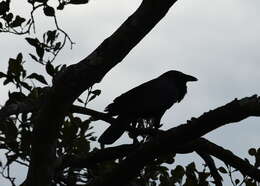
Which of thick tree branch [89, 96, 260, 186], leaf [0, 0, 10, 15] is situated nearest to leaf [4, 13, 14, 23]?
leaf [0, 0, 10, 15]

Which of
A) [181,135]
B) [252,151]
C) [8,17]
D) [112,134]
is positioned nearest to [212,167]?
[252,151]

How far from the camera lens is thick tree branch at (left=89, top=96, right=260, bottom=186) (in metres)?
2.85

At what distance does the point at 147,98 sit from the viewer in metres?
5.68

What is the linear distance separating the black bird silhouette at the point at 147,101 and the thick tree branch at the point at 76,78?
1.82 meters

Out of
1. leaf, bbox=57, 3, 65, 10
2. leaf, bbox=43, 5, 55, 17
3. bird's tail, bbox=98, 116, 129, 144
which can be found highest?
leaf, bbox=57, 3, 65, 10

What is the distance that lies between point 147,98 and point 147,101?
0.16 feet

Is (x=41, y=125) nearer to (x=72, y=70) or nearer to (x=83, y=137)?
(x=72, y=70)

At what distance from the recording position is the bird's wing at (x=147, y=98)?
5141 mm

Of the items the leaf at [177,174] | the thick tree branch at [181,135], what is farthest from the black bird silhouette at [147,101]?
the thick tree branch at [181,135]

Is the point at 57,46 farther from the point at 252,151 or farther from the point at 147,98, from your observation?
the point at 147,98

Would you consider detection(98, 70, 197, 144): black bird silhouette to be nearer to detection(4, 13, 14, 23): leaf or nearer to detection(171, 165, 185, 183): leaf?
detection(171, 165, 185, 183): leaf

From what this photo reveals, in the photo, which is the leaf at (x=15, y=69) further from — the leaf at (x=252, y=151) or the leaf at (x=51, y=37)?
the leaf at (x=252, y=151)

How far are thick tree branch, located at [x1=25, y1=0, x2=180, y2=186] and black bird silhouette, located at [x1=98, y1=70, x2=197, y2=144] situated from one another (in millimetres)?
1822

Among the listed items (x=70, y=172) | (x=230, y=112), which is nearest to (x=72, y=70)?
(x=230, y=112)
